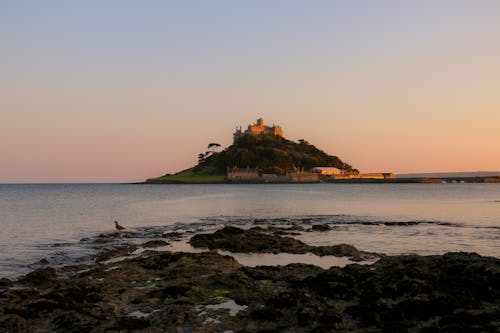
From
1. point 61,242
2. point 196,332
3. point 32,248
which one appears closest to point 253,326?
point 196,332

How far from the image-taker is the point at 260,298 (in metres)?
14.4

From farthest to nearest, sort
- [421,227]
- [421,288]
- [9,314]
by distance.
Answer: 1. [421,227]
2. [421,288]
3. [9,314]

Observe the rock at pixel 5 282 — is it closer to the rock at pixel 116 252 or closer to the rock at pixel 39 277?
the rock at pixel 39 277

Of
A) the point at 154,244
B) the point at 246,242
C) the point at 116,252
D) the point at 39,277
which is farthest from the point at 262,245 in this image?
the point at 39,277

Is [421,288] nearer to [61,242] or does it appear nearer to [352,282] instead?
[352,282]

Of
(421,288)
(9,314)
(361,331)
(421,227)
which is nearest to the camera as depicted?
(361,331)

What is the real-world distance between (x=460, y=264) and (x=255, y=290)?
824 centimetres

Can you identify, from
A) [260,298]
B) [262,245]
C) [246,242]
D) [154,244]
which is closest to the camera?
[260,298]

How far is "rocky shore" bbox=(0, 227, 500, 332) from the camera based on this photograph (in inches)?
462

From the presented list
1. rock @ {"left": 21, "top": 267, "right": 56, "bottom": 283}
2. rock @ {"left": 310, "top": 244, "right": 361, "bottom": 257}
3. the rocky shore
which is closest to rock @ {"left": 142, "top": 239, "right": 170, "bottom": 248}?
the rocky shore

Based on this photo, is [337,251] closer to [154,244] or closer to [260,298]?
[260,298]

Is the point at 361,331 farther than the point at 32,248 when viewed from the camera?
No

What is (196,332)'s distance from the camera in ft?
37.0

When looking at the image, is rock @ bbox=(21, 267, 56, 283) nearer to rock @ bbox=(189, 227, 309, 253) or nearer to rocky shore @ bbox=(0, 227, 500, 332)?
rocky shore @ bbox=(0, 227, 500, 332)
